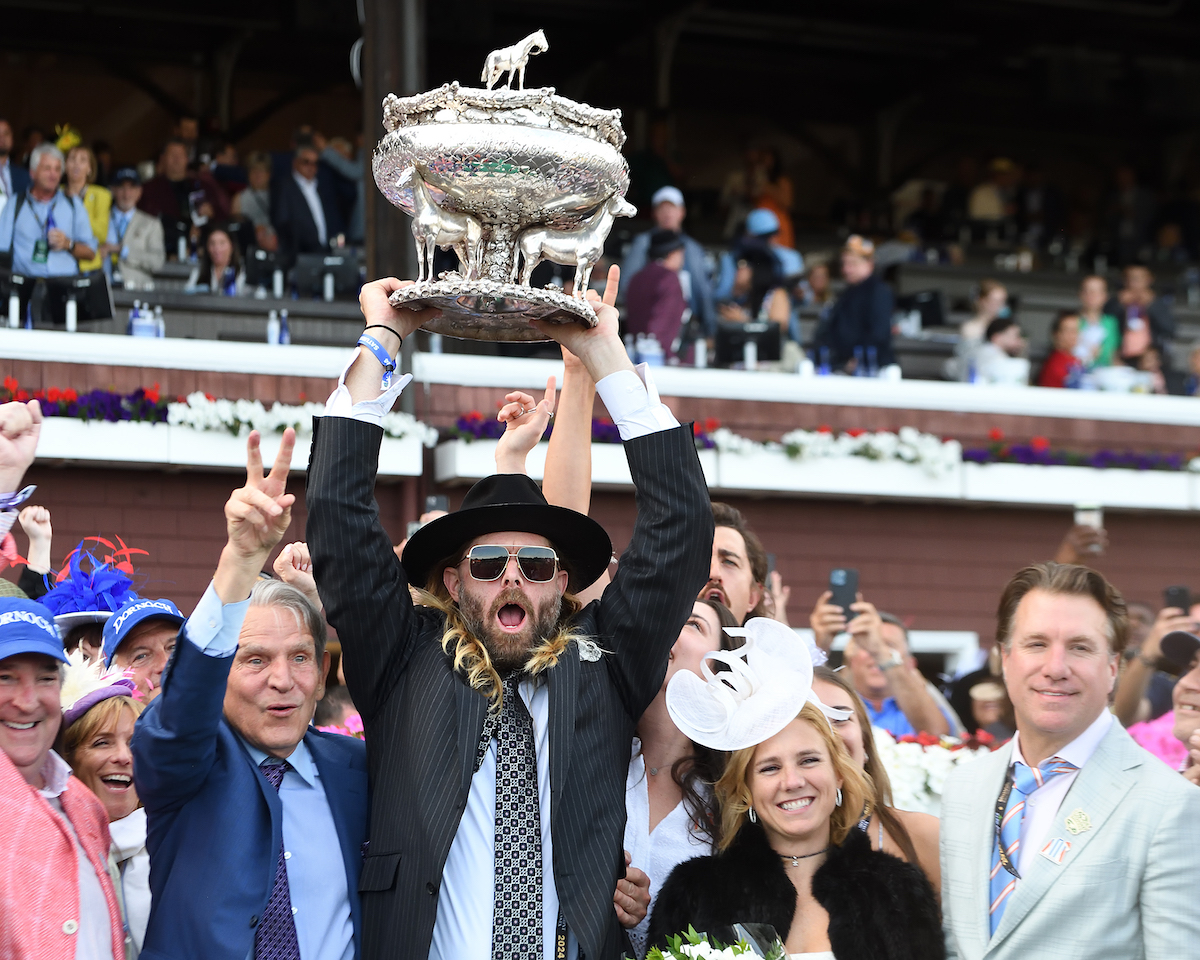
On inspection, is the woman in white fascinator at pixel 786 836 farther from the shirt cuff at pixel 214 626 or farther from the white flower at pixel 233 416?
the white flower at pixel 233 416

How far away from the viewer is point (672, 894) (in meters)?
3.46

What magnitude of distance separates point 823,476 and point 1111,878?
8.69 m

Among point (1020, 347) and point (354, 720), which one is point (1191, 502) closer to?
point (1020, 347)

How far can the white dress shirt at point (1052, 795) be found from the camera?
3.41m

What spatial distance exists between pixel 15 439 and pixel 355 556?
88cm

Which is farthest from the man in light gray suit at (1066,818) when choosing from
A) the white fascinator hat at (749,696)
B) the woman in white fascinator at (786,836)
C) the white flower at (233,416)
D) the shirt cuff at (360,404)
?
the white flower at (233,416)

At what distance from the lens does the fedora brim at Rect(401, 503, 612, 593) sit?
354cm

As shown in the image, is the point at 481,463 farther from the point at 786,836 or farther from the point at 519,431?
the point at 786,836

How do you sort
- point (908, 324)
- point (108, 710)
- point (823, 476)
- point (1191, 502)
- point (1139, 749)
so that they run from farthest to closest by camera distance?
point (908, 324) → point (1191, 502) → point (823, 476) → point (108, 710) → point (1139, 749)

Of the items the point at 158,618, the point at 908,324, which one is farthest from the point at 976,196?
the point at 158,618

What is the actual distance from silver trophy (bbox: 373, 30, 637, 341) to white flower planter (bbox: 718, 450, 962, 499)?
25.5 feet

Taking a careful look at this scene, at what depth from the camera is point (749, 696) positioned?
3.66 m

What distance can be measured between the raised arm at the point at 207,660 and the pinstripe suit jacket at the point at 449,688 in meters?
0.29

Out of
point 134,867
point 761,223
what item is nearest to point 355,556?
point 134,867
